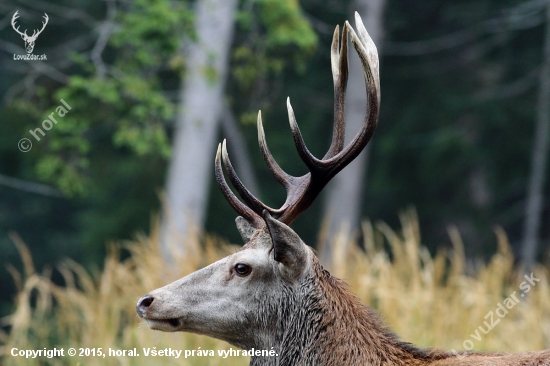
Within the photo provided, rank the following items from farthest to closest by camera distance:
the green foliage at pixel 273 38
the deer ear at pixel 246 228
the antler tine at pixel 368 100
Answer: the green foliage at pixel 273 38 < the deer ear at pixel 246 228 < the antler tine at pixel 368 100

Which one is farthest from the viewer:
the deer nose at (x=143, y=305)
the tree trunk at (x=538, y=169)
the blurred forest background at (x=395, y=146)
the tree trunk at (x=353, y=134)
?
the blurred forest background at (x=395, y=146)

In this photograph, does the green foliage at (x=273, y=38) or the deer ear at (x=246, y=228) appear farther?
the green foliage at (x=273, y=38)

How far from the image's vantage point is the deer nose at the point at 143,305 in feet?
12.6

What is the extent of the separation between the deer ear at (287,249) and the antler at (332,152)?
0.26 meters

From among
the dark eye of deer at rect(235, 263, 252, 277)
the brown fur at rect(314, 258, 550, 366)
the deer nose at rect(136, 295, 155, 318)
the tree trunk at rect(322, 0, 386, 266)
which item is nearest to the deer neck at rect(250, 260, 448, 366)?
the brown fur at rect(314, 258, 550, 366)

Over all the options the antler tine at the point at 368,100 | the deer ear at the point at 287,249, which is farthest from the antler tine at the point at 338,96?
the deer ear at the point at 287,249

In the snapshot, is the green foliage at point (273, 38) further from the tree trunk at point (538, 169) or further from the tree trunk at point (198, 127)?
the tree trunk at point (538, 169)

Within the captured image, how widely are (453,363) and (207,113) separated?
6228 millimetres

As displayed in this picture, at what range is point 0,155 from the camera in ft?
50.4

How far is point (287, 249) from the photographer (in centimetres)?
381

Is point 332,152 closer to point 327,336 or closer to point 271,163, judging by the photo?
point 271,163

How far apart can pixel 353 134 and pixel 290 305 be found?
911cm

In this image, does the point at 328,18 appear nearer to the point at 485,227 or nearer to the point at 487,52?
the point at 487,52

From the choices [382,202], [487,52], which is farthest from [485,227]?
[487,52]
